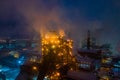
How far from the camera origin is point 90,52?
1183 inches

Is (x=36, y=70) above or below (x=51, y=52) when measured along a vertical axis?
below

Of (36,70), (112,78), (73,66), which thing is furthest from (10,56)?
(112,78)

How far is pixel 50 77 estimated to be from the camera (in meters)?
21.3

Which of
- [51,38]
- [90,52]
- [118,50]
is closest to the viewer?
[51,38]

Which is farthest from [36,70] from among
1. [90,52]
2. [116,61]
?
[116,61]

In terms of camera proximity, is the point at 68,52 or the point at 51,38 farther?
the point at 68,52

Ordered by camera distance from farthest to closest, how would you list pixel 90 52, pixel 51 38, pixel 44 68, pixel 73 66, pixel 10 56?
pixel 10 56 → pixel 90 52 → pixel 73 66 → pixel 51 38 → pixel 44 68

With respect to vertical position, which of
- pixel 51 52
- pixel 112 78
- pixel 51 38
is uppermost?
pixel 51 38

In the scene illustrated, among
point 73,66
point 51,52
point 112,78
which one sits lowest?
point 112,78

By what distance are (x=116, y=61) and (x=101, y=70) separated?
25.1ft

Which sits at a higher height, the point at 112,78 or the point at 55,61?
the point at 55,61

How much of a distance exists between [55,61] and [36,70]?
4182 mm

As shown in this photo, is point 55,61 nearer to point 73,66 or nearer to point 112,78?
point 73,66

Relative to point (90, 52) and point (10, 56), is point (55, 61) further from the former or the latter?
point (10, 56)
